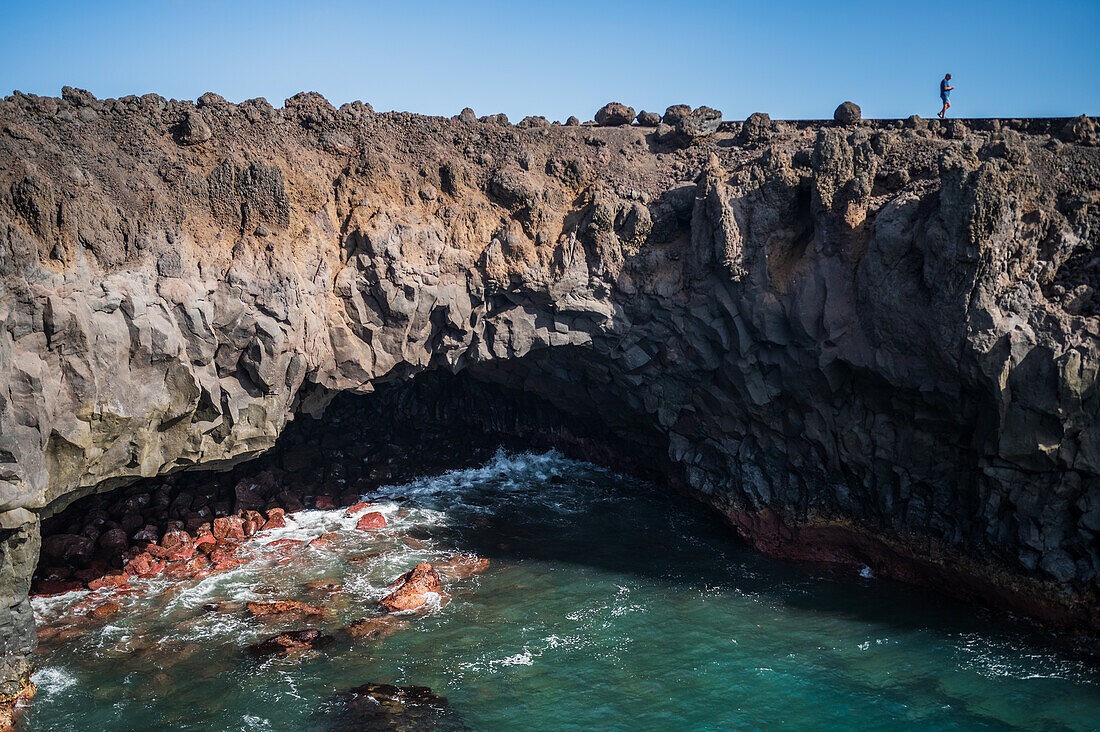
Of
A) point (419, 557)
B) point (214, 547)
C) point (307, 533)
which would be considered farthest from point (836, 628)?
point (214, 547)

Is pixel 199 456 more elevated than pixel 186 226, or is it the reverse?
pixel 186 226

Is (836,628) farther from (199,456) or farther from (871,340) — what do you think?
(199,456)

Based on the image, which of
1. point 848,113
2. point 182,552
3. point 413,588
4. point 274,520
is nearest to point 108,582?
point 182,552

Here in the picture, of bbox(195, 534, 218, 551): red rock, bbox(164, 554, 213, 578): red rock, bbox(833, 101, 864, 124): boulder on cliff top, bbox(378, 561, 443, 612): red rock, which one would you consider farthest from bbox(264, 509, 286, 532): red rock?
bbox(833, 101, 864, 124): boulder on cliff top

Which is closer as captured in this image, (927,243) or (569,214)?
(927,243)

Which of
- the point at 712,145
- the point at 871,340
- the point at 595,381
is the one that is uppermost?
the point at 712,145

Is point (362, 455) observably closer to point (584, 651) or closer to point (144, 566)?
point (144, 566)
